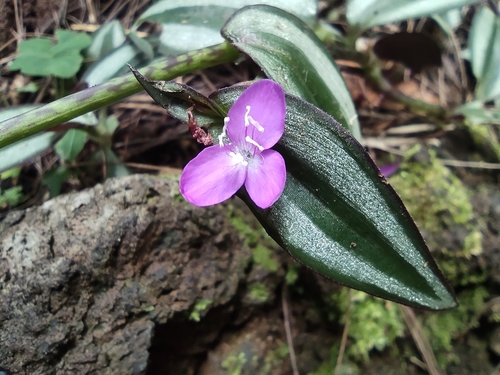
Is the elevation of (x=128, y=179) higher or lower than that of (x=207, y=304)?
higher

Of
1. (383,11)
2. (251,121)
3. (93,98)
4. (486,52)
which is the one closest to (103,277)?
(93,98)

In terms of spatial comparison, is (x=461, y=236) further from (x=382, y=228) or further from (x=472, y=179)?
(x=382, y=228)

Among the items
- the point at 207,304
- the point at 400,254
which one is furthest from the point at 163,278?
the point at 400,254

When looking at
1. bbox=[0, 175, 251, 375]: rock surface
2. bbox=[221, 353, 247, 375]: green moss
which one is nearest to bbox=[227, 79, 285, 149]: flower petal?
bbox=[0, 175, 251, 375]: rock surface

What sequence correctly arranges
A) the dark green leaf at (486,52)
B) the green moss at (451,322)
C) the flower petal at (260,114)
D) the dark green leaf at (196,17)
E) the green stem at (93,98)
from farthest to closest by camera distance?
the dark green leaf at (486,52) → the green moss at (451,322) → the dark green leaf at (196,17) → the green stem at (93,98) → the flower petal at (260,114)

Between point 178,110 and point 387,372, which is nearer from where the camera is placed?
point 178,110

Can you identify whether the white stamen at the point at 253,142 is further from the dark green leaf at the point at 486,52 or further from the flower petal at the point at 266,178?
the dark green leaf at the point at 486,52

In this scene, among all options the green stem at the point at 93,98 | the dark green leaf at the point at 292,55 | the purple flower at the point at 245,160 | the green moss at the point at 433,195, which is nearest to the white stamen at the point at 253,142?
the purple flower at the point at 245,160
